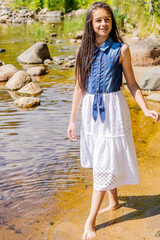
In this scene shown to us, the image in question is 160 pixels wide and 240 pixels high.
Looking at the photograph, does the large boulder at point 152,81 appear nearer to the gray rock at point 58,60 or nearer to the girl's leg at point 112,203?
the gray rock at point 58,60

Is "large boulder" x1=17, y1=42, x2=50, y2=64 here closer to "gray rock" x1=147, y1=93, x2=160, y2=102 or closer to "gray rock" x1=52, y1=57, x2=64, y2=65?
"gray rock" x1=52, y1=57, x2=64, y2=65

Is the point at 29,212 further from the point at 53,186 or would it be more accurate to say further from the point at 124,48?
the point at 124,48

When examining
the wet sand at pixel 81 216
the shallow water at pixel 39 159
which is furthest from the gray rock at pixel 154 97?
the wet sand at pixel 81 216

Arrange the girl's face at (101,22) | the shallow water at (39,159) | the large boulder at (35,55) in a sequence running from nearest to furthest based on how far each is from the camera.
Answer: the girl's face at (101,22), the shallow water at (39,159), the large boulder at (35,55)

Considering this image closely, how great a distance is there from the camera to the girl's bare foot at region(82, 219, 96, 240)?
2.81 metres

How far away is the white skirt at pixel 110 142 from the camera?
2.73 meters

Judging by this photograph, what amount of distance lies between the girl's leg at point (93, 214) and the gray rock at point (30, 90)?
5.64 meters

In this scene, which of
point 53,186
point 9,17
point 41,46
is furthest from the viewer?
point 9,17

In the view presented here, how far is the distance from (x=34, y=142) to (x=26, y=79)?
408cm

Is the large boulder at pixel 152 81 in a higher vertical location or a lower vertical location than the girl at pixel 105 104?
lower

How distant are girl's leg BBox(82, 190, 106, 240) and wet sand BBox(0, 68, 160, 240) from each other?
0.07 metres

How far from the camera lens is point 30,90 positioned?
27.2ft

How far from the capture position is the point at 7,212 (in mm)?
3336

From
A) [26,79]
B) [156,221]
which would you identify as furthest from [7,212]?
[26,79]
